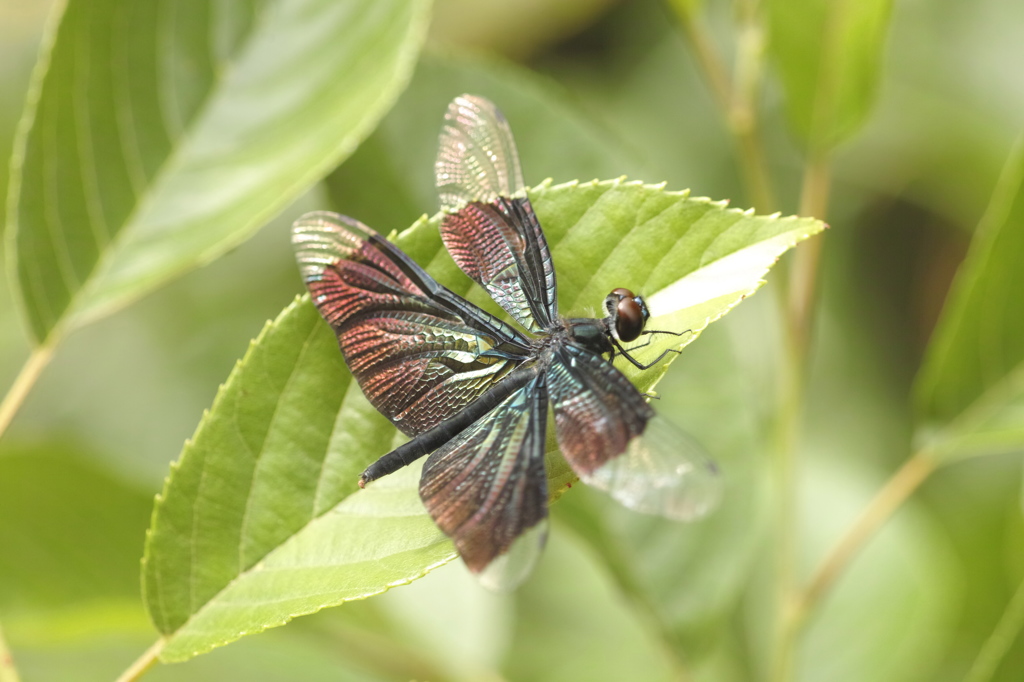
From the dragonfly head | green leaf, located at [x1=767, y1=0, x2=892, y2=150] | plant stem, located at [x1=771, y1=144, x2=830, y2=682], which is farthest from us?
plant stem, located at [x1=771, y1=144, x2=830, y2=682]

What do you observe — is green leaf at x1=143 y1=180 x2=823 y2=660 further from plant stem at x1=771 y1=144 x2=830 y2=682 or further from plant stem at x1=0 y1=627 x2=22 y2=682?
plant stem at x1=771 y1=144 x2=830 y2=682

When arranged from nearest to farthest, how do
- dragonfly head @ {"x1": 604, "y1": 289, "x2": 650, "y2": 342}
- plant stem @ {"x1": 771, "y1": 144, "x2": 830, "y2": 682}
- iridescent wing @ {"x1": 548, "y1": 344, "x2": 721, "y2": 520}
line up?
1. iridescent wing @ {"x1": 548, "y1": 344, "x2": 721, "y2": 520}
2. dragonfly head @ {"x1": 604, "y1": 289, "x2": 650, "y2": 342}
3. plant stem @ {"x1": 771, "y1": 144, "x2": 830, "y2": 682}

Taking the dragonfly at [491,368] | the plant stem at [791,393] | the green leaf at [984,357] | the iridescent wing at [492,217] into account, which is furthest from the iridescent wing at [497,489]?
the green leaf at [984,357]

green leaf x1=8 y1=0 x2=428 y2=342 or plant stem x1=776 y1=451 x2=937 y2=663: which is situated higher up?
green leaf x1=8 y1=0 x2=428 y2=342

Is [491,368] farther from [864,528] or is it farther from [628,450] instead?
[864,528]

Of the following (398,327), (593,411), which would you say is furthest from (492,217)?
(593,411)

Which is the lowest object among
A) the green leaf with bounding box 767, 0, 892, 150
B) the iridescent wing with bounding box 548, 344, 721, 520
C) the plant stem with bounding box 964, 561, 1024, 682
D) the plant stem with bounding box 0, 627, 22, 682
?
the plant stem with bounding box 964, 561, 1024, 682

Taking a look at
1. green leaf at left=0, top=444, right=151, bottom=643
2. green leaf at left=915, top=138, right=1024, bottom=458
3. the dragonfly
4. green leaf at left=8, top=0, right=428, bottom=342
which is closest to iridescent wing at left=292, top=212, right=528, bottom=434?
the dragonfly

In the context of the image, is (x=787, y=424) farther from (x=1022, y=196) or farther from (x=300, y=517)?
Result: (x=300, y=517)
